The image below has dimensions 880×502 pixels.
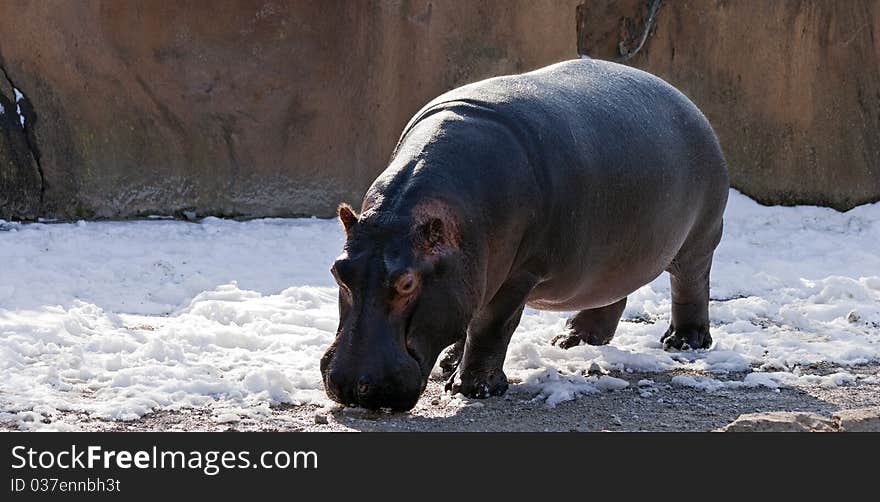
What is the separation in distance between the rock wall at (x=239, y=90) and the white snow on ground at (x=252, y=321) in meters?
0.35

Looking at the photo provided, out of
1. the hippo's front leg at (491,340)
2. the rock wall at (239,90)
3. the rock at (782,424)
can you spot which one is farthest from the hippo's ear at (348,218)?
the rock wall at (239,90)

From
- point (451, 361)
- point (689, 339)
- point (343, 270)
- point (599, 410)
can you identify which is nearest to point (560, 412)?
point (599, 410)

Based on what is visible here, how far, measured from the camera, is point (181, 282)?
7.30 m

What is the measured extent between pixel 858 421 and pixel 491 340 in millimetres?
1436

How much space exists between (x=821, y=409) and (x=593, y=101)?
150cm

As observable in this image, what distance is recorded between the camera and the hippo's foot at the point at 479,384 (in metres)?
5.04

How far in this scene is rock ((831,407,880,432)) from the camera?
406 centimetres

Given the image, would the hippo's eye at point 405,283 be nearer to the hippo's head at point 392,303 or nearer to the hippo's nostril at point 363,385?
the hippo's head at point 392,303

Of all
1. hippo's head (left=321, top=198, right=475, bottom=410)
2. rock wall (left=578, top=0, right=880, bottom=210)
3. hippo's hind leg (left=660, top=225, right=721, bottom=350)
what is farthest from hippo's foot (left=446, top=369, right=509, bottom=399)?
rock wall (left=578, top=0, right=880, bottom=210)

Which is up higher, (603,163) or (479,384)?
(603,163)

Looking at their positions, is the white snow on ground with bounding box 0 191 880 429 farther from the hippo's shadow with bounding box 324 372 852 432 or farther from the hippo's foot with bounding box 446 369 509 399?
the hippo's foot with bounding box 446 369 509 399

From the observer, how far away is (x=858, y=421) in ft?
13.4

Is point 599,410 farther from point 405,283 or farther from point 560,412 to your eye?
point 405,283

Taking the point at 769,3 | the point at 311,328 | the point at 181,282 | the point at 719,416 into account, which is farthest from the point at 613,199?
the point at 769,3
